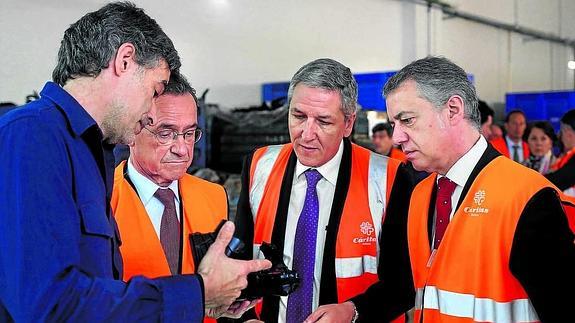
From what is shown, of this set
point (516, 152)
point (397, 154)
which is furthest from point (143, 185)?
point (516, 152)

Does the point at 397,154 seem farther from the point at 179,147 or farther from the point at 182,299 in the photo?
the point at 182,299

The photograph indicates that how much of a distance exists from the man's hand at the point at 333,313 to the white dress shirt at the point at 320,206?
0.15 metres

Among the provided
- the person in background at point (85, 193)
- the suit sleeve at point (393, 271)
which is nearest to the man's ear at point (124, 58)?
the person in background at point (85, 193)

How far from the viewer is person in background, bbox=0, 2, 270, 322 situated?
1.11 meters

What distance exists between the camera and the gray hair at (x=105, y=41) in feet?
4.27

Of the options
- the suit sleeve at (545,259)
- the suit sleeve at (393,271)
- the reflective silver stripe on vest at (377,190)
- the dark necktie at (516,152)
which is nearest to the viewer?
the suit sleeve at (545,259)

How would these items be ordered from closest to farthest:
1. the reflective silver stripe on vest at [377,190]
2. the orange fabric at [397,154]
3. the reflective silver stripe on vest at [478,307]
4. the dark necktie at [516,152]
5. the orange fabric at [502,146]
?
1. the reflective silver stripe on vest at [478,307]
2. the reflective silver stripe on vest at [377,190]
3. the orange fabric at [397,154]
4. the orange fabric at [502,146]
5. the dark necktie at [516,152]

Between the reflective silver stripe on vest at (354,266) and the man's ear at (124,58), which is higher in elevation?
the man's ear at (124,58)

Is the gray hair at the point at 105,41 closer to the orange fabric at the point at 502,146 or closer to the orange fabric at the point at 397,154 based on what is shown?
the orange fabric at the point at 397,154

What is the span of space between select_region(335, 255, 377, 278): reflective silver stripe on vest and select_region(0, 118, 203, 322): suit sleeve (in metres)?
0.93

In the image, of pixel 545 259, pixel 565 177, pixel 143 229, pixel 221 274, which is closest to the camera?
pixel 221 274

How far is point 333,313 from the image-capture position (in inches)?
74.0

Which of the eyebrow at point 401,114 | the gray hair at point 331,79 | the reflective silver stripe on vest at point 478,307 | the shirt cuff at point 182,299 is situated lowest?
the reflective silver stripe on vest at point 478,307

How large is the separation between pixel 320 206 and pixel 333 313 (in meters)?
0.40
